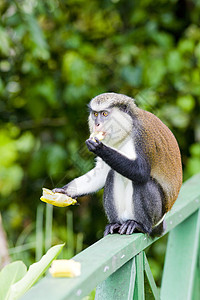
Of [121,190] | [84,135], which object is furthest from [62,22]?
[121,190]

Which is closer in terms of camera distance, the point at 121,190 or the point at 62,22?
the point at 121,190

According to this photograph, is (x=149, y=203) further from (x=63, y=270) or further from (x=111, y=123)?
(x=63, y=270)

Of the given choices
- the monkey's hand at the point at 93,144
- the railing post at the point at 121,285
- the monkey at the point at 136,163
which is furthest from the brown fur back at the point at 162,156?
the railing post at the point at 121,285

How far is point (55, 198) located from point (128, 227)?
0.33 meters

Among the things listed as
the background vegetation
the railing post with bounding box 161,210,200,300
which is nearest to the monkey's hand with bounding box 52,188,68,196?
the railing post with bounding box 161,210,200,300

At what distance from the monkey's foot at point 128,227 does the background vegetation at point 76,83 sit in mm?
1546

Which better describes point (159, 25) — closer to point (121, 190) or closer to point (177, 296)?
point (121, 190)

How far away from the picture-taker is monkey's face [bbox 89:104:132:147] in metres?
2.02

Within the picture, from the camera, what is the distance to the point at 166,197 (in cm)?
203

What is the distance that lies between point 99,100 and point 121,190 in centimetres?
45

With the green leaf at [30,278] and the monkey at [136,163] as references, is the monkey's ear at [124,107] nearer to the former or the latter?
the monkey at [136,163]

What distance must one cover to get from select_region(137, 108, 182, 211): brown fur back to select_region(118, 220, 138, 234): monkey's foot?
20 cm

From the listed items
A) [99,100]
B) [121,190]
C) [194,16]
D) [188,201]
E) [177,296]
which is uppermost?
[194,16]

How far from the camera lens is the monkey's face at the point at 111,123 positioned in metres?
2.02
